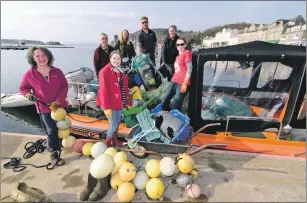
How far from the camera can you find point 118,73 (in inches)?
134

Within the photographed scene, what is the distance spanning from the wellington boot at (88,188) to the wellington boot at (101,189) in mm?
49

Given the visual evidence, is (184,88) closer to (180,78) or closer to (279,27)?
(180,78)

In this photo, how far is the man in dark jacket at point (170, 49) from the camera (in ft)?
16.4

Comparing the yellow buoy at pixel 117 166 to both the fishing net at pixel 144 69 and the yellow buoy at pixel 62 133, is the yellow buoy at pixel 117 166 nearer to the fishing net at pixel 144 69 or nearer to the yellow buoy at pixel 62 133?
the yellow buoy at pixel 62 133

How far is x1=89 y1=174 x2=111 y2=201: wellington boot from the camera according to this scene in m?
2.70

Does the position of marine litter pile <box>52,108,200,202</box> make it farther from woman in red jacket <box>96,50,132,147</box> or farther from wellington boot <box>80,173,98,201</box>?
woman in red jacket <box>96,50,132,147</box>

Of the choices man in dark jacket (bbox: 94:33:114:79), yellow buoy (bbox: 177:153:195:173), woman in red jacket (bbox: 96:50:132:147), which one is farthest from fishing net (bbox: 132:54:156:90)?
yellow buoy (bbox: 177:153:195:173)

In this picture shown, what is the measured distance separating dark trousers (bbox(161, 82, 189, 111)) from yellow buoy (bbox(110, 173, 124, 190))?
1767 millimetres

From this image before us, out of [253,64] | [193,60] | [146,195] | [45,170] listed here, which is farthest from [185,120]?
[45,170]

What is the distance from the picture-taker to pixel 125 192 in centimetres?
262

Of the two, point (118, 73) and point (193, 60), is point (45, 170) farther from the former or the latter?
point (193, 60)

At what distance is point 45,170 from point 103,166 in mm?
1296

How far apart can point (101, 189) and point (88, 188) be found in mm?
173

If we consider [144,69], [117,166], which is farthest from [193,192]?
[144,69]
